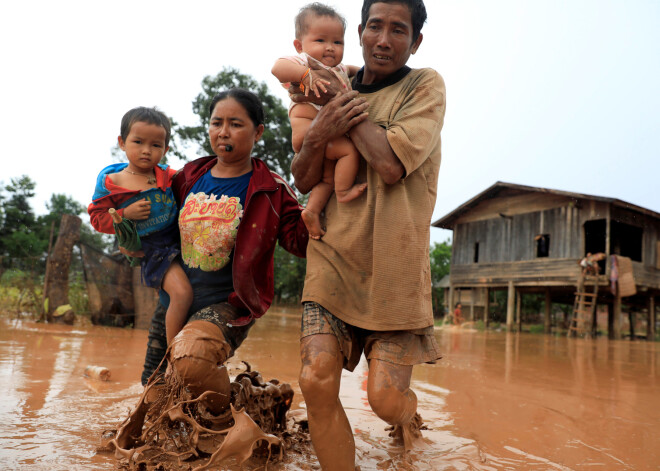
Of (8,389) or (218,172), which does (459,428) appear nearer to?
(218,172)

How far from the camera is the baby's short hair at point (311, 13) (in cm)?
229

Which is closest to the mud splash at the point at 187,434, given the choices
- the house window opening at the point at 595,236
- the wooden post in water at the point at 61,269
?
the wooden post in water at the point at 61,269

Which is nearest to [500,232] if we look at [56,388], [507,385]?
[507,385]

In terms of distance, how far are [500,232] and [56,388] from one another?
58.8 feet

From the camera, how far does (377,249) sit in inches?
76.7

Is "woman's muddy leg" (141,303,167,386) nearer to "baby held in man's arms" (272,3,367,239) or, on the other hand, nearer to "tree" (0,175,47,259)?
"baby held in man's arms" (272,3,367,239)

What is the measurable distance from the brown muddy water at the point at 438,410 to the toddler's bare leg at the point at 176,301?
612 millimetres

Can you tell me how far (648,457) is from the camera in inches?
106

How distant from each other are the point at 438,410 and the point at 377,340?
2018mm

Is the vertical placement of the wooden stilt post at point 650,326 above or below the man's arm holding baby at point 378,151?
below

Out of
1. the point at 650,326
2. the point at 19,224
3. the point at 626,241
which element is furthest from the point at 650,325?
the point at 19,224

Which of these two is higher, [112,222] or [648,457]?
[112,222]

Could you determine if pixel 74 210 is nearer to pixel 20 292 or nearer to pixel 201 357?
pixel 20 292

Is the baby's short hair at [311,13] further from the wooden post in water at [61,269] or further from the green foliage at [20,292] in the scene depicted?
the green foliage at [20,292]
